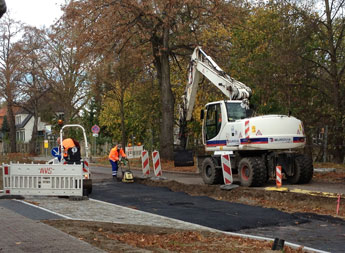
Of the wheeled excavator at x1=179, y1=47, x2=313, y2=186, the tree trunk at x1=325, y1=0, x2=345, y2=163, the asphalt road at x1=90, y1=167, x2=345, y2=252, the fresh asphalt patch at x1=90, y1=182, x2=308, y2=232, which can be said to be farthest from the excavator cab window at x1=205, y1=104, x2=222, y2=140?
the tree trunk at x1=325, y1=0, x2=345, y2=163

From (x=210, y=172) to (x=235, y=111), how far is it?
8.13 ft

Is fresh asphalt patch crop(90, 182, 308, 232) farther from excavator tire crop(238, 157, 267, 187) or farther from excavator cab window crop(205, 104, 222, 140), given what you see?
excavator cab window crop(205, 104, 222, 140)

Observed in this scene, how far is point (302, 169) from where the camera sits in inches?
677

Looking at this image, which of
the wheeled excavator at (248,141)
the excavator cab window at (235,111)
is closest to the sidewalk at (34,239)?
the wheeled excavator at (248,141)

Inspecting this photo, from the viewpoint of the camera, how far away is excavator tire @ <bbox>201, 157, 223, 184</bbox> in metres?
18.6

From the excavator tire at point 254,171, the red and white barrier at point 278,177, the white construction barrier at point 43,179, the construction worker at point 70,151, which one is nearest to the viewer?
the white construction barrier at point 43,179

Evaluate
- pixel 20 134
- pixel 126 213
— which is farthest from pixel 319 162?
pixel 20 134

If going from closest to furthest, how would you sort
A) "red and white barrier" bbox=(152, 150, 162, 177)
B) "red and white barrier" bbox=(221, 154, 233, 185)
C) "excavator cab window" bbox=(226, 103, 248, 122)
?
"red and white barrier" bbox=(221, 154, 233, 185), "excavator cab window" bbox=(226, 103, 248, 122), "red and white barrier" bbox=(152, 150, 162, 177)

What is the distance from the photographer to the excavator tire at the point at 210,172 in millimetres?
18594

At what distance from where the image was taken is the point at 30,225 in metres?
8.99

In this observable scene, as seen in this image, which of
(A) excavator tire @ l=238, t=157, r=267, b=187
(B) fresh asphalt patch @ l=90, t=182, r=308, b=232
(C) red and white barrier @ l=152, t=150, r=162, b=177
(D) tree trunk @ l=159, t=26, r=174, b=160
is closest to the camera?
(B) fresh asphalt patch @ l=90, t=182, r=308, b=232

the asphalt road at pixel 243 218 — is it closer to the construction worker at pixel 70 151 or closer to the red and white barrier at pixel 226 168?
the construction worker at pixel 70 151

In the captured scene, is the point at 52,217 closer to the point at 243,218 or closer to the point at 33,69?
the point at 243,218

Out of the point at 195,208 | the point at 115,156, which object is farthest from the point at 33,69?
the point at 195,208
